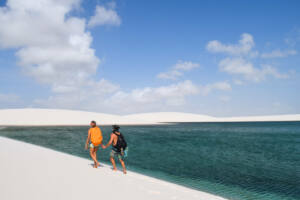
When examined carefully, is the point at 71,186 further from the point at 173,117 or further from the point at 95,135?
the point at 173,117

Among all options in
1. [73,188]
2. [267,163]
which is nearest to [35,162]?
[73,188]

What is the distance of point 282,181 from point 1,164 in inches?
514

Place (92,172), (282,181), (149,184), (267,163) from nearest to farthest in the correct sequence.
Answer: (149,184) → (92,172) → (282,181) → (267,163)

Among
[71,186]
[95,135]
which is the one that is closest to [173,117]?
[95,135]

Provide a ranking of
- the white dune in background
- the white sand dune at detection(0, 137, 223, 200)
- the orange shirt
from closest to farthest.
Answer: the white sand dune at detection(0, 137, 223, 200), the orange shirt, the white dune in background

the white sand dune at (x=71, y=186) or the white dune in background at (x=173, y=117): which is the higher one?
the white dune in background at (x=173, y=117)

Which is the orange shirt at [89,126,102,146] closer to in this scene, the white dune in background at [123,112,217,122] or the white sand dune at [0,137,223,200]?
the white sand dune at [0,137,223,200]

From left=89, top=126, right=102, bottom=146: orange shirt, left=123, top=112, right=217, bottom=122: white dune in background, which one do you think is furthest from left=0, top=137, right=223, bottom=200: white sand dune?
left=123, top=112, right=217, bottom=122: white dune in background

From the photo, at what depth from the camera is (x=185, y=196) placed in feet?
20.6

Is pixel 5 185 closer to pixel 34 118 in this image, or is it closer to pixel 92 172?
pixel 92 172

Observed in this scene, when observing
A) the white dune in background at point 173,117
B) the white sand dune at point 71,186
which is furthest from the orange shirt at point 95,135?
the white dune in background at point 173,117

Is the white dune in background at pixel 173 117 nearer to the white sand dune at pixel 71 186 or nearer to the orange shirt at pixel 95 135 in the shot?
the orange shirt at pixel 95 135

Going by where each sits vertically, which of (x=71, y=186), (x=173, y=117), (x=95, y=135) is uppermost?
(x=173, y=117)

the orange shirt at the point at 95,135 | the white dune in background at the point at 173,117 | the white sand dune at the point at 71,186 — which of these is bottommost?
the white sand dune at the point at 71,186
